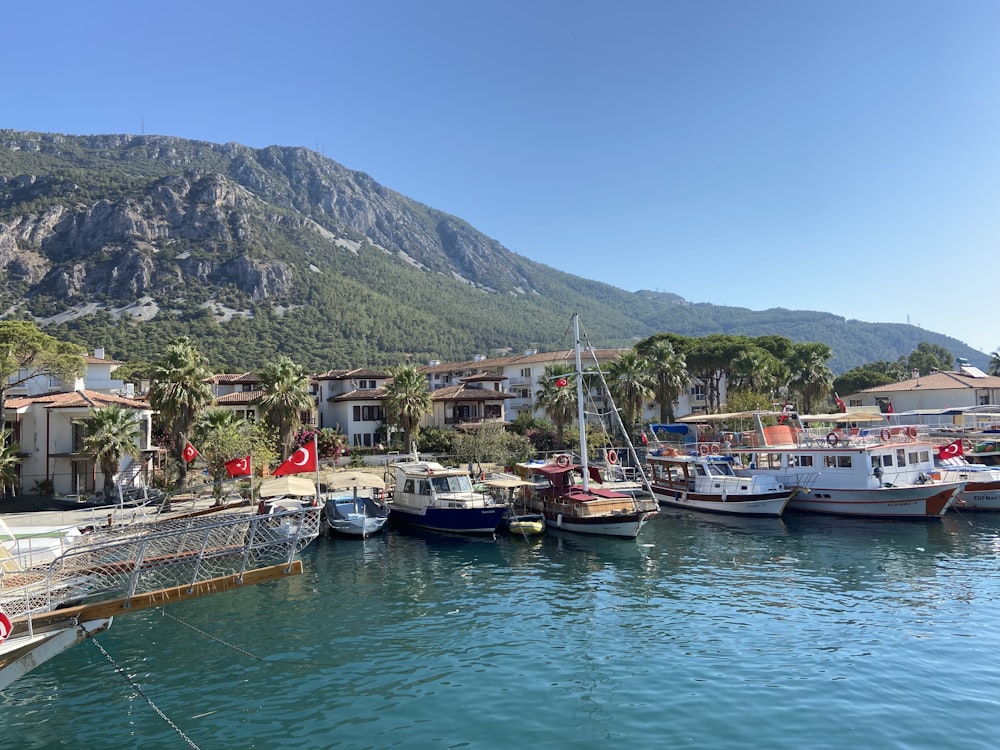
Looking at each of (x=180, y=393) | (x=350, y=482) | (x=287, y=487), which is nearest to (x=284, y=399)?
(x=180, y=393)

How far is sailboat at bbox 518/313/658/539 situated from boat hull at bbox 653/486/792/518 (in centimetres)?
466

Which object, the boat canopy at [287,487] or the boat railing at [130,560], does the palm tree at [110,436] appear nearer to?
the boat canopy at [287,487]

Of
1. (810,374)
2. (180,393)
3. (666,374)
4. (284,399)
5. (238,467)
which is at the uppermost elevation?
(666,374)

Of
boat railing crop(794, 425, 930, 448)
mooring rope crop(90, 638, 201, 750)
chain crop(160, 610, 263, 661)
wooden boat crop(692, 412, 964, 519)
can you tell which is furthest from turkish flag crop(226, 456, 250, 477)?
boat railing crop(794, 425, 930, 448)

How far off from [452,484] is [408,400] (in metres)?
16.4

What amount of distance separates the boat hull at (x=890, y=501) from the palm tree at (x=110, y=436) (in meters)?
42.9

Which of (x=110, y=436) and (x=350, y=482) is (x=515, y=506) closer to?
(x=350, y=482)

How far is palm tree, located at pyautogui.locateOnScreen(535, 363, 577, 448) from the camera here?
56094mm

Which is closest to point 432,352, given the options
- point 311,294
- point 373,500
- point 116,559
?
point 311,294

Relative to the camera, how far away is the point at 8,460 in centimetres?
3447

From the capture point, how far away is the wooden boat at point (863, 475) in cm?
3653

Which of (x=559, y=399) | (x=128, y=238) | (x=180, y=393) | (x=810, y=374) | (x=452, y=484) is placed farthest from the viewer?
(x=128, y=238)

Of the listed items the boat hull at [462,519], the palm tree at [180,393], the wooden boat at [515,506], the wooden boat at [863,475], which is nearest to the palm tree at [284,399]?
the palm tree at [180,393]

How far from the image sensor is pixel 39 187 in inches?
6211
